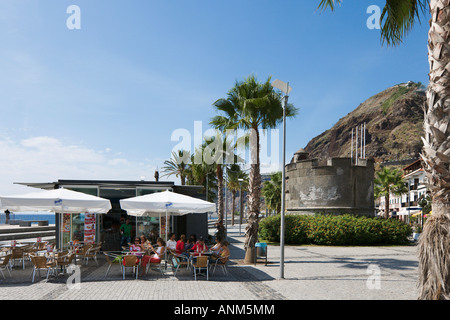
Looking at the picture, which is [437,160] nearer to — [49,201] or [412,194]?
[49,201]

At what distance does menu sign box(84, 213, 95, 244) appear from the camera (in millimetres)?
17516

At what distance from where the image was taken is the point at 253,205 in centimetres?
1588

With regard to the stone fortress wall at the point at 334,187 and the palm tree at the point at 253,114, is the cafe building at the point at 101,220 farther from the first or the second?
the stone fortress wall at the point at 334,187

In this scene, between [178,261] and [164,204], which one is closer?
[178,261]

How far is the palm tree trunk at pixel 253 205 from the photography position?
15.3 m

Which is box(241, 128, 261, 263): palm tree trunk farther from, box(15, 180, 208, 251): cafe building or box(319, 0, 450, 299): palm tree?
box(319, 0, 450, 299): palm tree

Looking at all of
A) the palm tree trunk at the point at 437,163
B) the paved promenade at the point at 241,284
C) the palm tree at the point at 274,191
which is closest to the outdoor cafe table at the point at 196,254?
the paved promenade at the point at 241,284

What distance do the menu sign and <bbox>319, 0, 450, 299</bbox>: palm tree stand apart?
51.3 feet

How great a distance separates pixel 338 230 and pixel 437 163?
19356 millimetres

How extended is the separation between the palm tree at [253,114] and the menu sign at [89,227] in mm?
7614

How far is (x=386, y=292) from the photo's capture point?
9414 mm

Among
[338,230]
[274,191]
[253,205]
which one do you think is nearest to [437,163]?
[253,205]

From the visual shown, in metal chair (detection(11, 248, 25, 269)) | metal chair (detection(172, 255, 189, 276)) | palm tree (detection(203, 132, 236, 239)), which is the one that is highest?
palm tree (detection(203, 132, 236, 239))

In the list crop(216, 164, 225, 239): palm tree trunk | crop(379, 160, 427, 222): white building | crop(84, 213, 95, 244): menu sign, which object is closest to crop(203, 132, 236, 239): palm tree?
crop(216, 164, 225, 239): palm tree trunk
